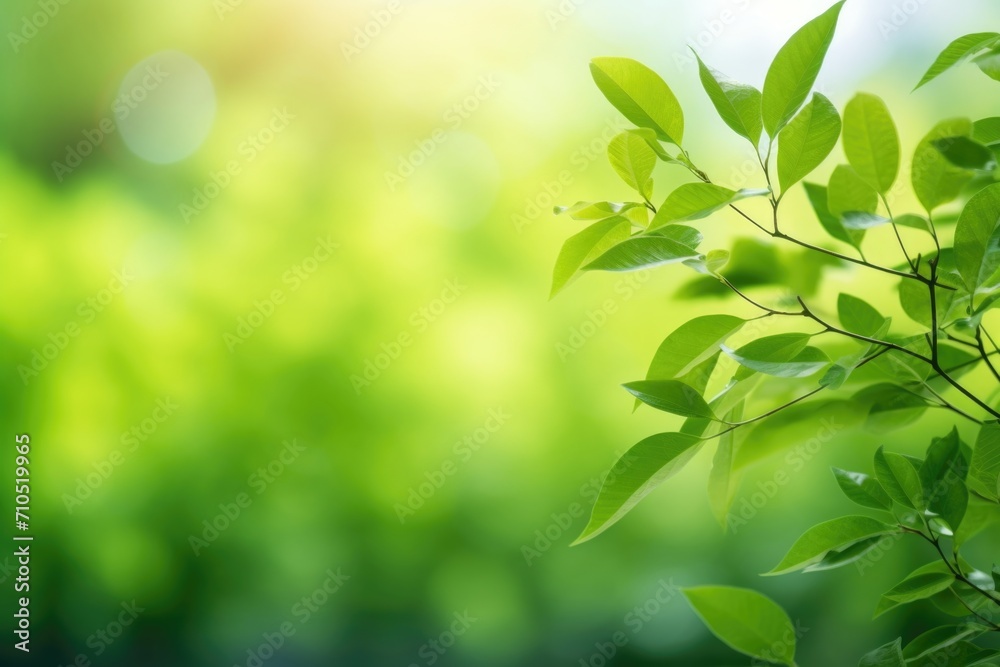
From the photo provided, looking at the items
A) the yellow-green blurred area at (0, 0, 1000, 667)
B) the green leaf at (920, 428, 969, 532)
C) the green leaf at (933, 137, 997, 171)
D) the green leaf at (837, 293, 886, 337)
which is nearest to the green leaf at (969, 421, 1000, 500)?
the green leaf at (920, 428, 969, 532)

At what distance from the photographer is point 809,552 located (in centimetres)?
57

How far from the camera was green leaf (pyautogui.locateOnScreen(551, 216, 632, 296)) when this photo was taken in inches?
23.9

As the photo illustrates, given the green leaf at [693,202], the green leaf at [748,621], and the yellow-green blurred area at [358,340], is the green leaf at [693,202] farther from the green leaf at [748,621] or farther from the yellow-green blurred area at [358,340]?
the yellow-green blurred area at [358,340]

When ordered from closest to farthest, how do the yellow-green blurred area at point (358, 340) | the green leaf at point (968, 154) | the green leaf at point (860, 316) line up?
the green leaf at point (968, 154) < the green leaf at point (860, 316) < the yellow-green blurred area at point (358, 340)

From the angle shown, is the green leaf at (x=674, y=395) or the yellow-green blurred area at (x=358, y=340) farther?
the yellow-green blurred area at (x=358, y=340)

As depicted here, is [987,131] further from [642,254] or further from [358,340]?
[358,340]

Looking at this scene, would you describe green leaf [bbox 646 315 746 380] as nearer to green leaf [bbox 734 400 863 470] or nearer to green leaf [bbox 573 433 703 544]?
green leaf [bbox 573 433 703 544]

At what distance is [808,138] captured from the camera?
548 mm

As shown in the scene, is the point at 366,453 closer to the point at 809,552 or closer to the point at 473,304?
the point at 473,304

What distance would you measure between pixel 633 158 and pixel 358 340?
2.92 ft

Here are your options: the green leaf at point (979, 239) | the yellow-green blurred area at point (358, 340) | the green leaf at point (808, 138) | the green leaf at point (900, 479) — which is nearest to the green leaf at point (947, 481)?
the green leaf at point (900, 479)

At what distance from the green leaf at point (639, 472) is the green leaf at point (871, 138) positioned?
0.24 meters

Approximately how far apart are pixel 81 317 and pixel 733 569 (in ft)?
4.18

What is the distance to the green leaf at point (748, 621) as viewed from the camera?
0.54 metres
